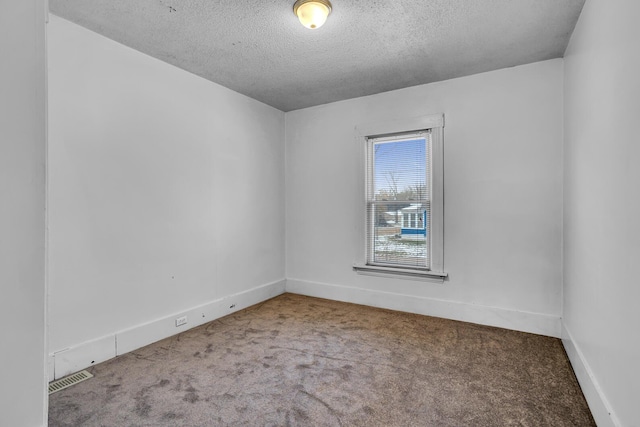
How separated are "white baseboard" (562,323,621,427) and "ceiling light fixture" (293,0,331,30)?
111 inches

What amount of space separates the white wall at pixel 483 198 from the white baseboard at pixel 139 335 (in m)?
1.21

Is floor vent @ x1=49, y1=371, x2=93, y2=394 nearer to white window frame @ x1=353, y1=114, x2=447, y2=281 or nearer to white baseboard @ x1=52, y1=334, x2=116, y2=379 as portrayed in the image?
white baseboard @ x1=52, y1=334, x2=116, y2=379

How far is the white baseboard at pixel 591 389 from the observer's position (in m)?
1.66

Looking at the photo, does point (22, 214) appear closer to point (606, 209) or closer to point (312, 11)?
point (312, 11)

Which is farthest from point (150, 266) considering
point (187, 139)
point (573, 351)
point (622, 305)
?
point (573, 351)

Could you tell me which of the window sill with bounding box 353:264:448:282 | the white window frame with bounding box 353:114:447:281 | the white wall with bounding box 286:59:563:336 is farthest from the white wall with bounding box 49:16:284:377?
the white window frame with bounding box 353:114:447:281

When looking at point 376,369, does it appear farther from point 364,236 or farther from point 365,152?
point 365,152

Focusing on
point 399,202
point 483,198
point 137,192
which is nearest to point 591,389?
point 483,198

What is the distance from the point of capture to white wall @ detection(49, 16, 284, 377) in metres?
2.39

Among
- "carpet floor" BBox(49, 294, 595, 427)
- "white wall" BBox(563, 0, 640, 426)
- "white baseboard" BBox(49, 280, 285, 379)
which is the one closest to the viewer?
"white wall" BBox(563, 0, 640, 426)

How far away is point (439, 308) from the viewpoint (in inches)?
141

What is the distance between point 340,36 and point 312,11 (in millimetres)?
526

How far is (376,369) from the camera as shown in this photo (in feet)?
8.04

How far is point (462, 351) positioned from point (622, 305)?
1441 millimetres
